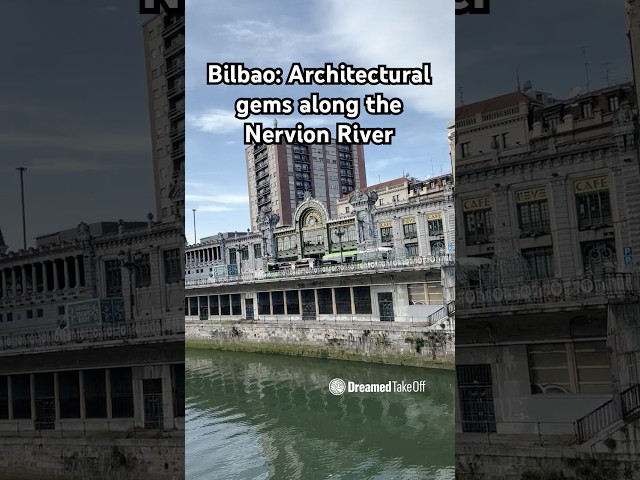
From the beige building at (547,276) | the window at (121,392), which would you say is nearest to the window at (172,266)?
the window at (121,392)

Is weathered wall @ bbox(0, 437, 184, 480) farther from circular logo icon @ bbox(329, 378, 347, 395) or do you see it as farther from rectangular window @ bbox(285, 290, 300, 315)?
circular logo icon @ bbox(329, 378, 347, 395)

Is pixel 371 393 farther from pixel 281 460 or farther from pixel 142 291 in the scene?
pixel 142 291

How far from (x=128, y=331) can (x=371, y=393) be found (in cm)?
410

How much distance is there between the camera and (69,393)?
31.7 feet

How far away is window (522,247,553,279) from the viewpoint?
7.64m

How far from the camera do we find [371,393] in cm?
700

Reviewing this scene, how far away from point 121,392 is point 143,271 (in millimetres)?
2278

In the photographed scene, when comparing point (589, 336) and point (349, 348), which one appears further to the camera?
point (349, 348)

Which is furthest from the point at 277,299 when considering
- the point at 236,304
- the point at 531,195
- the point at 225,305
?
the point at 531,195

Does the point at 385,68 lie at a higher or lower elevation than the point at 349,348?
higher

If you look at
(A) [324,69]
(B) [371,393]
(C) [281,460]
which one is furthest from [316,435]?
(A) [324,69]

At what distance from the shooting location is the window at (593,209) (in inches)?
289

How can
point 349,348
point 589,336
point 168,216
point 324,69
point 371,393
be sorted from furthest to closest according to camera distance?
point 349,348
point 168,216
point 589,336
point 371,393
point 324,69

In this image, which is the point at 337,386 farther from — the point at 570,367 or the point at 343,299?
the point at 570,367
